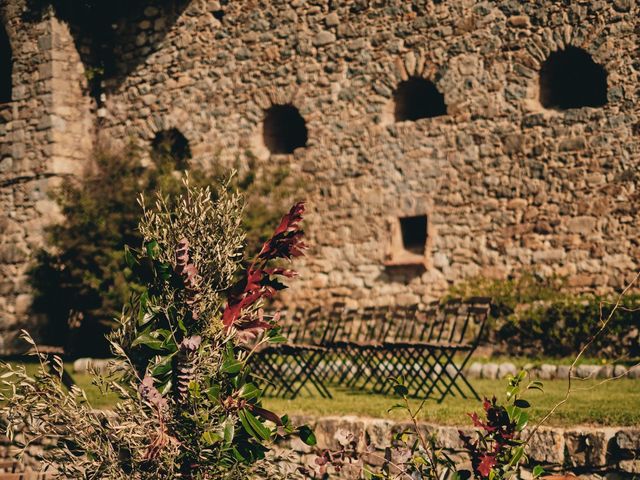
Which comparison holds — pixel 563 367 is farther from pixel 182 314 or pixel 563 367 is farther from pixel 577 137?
pixel 182 314

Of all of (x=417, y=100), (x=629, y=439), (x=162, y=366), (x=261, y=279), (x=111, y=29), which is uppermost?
(x=111, y=29)

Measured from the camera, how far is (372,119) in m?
12.4

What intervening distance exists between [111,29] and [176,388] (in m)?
11.6

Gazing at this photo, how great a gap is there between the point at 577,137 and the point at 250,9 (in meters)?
5.57

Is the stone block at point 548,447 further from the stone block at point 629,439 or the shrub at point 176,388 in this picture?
the shrub at point 176,388

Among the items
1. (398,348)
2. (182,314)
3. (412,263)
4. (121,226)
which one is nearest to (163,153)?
(121,226)

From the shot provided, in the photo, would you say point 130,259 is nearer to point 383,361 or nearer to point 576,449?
point 576,449

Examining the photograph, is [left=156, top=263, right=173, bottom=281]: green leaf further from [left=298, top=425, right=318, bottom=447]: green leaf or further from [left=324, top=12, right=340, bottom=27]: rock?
[left=324, top=12, right=340, bottom=27]: rock

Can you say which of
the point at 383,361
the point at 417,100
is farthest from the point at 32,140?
the point at 383,361

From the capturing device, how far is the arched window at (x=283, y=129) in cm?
1341

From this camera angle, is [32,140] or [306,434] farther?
[32,140]

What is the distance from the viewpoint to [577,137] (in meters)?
10.9

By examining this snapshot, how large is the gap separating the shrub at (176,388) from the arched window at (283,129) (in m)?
8.88

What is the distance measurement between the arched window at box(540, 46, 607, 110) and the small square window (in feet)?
7.81
